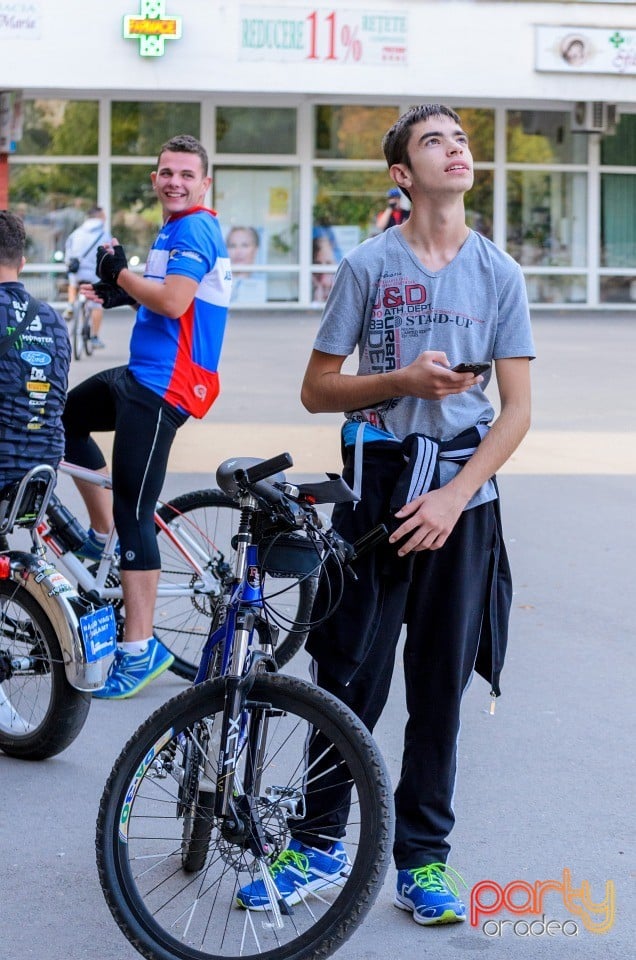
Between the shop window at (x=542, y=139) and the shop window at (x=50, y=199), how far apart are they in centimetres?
770

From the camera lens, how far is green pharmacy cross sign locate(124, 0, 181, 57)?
78.6ft

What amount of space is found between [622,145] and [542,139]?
63.3 inches

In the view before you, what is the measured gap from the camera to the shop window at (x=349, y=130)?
26.7m

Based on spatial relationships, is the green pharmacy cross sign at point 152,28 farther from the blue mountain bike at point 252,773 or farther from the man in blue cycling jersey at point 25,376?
the blue mountain bike at point 252,773

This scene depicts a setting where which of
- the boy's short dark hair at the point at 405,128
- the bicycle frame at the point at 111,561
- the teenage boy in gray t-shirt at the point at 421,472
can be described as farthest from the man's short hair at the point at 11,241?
the boy's short dark hair at the point at 405,128

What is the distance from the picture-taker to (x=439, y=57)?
2511 centimetres

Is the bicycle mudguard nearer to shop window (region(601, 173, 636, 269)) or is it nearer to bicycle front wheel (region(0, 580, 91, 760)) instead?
bicycle front wheel (region(0, 580, 91, 760))

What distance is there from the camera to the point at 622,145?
92.0ft

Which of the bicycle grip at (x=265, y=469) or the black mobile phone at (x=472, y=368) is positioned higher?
the black mobile phone at (x=472, y=368)

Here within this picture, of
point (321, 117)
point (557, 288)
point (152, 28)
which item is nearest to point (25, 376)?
point (152, 28)

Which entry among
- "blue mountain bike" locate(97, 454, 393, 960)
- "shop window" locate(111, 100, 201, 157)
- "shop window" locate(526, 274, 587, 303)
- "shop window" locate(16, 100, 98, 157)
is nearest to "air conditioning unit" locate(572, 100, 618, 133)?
"shop window" locate(526, 274, 587, 303)

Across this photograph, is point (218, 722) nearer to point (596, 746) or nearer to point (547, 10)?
point (596, 746)

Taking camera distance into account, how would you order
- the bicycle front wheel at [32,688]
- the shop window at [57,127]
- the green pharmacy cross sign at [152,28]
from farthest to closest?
the shop window at [57,127], the green pharmacy cross sign at [152,28], the bicycle front wheel at [32,688]

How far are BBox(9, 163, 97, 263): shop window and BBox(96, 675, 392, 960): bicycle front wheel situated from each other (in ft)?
77.2
